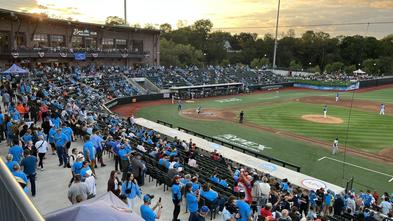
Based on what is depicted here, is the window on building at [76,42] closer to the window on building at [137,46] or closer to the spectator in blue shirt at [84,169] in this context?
the window on building at [137,46]

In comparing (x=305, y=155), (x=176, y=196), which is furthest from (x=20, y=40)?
(x=176, y=196)

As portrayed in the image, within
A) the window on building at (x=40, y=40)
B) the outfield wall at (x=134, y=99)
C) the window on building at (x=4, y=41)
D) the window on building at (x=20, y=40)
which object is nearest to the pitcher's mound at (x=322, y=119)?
the outfield wall at (x=134, y=99)

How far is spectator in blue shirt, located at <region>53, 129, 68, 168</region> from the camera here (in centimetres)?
1202

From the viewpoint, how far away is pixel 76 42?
4966cm

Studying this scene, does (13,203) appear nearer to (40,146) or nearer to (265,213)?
(265,213)

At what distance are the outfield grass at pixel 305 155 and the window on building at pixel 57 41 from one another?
66.1ft

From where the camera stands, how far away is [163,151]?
1470cm

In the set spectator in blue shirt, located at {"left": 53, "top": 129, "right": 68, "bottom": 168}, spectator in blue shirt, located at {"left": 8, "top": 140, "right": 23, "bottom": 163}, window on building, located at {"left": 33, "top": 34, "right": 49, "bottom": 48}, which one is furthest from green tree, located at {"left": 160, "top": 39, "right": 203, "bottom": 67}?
spectator in blue shirt, located at {"left": 8, "top": 140, "right": 23, "bottom": 163}

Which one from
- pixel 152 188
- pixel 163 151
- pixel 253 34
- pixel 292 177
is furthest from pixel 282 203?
pixel 253 34

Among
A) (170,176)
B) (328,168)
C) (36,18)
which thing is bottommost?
(328,168)

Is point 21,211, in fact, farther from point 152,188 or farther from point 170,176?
point 152,188

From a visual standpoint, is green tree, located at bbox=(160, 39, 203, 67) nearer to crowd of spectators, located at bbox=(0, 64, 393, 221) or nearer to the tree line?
the tree line

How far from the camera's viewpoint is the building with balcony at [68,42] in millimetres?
40344

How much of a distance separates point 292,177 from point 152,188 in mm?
9056
